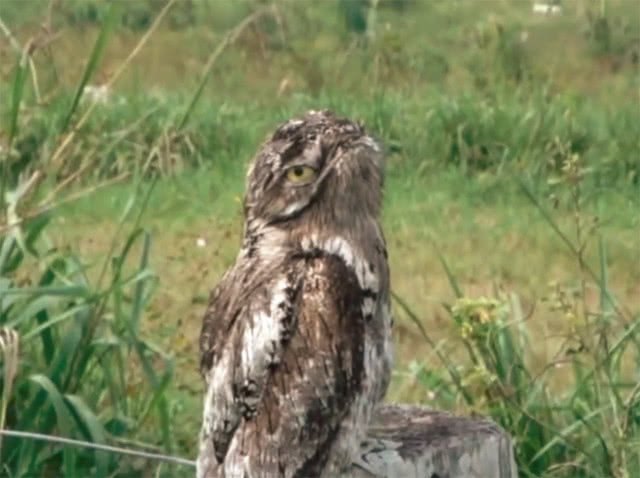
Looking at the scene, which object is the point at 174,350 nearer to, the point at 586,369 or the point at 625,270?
the point at 586,369

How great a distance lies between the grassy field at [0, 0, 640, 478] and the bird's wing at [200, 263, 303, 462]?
0.81 meters

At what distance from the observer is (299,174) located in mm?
3436

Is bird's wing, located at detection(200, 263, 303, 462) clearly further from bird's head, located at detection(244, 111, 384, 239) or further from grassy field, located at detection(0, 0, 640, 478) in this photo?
grassy field, located at detection(0, 0, 640, 478)

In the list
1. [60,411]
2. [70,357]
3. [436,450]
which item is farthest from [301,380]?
[70,357]

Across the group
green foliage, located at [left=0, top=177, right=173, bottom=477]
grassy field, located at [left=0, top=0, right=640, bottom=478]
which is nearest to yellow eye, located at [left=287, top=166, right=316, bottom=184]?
grassy field, located at [left=0, top=0, right=640, bottom=478]

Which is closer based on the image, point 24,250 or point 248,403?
point 248,403

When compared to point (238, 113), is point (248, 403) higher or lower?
lower

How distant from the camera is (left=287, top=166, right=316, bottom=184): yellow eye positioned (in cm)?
343

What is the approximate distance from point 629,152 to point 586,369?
3.20 meters

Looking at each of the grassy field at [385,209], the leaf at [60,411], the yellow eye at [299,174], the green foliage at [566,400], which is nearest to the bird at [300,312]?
the yellow eye at [299,174]

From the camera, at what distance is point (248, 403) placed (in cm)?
347

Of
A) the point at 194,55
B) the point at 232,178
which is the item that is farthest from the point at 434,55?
the point at 232,178

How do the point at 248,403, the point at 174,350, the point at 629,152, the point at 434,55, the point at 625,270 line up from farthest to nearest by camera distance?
1. the point at 434,55
2. the point at 629,152
3. the point at 625,270
4. the point at 174,350
5. the point at 248,403

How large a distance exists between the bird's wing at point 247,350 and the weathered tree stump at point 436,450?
25cm
